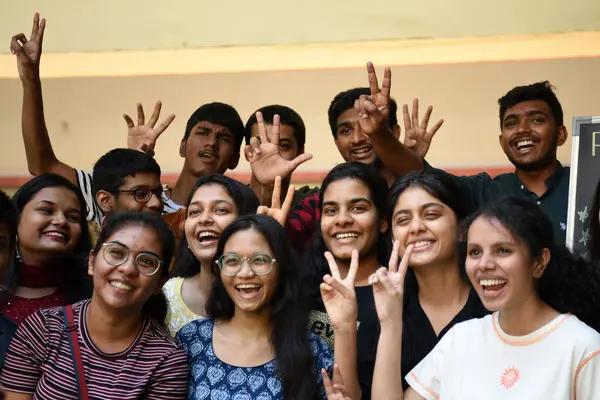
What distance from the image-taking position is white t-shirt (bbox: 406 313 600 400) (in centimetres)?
296

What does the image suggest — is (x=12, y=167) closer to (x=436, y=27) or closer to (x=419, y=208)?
(x=436, y=27)

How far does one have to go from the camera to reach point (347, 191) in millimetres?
3949

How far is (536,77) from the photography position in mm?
5949

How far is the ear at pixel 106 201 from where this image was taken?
Result: 14.7 ft

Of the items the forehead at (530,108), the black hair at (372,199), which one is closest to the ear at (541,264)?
the black hair at (372,199)

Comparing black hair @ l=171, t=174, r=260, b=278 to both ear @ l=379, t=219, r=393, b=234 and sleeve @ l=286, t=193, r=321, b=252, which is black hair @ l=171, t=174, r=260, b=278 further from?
ear @ l=379, t=219, r=393, b=234

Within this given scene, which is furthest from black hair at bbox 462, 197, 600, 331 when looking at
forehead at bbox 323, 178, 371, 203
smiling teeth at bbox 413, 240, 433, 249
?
forehead at bbox 323, 178, 371, 203

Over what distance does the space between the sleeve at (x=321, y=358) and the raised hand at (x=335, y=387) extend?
0.33 feet

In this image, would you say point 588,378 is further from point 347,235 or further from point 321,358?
point 347,235

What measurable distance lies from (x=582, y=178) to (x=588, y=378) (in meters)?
1.35

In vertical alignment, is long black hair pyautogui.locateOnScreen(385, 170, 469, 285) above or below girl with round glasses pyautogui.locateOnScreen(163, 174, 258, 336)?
above

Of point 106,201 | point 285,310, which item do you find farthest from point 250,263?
point 106,201

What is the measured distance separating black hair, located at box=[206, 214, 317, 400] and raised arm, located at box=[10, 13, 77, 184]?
Answer: 4.40ft

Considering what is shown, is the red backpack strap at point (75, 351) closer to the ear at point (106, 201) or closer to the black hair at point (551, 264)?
the ear at point (106, 201)
